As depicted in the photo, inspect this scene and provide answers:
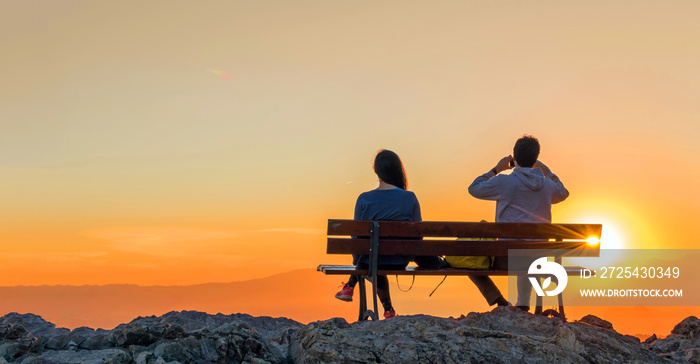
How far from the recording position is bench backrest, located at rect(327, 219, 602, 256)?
24.0 ft

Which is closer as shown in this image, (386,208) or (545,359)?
(545,359)

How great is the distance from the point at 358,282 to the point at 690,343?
3560 mm

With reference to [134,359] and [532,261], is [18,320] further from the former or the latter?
[532,261]

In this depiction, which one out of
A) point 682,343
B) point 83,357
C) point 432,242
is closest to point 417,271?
point 432,242

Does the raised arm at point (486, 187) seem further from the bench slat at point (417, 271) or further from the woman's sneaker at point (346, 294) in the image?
the woman's sneaker at point (346, 294)

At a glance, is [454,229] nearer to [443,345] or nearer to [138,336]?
[443,345]

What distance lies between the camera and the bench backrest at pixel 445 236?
730 cm

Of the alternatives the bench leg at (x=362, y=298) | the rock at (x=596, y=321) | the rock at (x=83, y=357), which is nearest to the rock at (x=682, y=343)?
the rock at (x=596, y=321)

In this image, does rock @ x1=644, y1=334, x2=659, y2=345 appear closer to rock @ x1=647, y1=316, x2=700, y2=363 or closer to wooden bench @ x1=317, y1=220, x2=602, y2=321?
rock @ x1=647, y1=316, x2=700, y2=363

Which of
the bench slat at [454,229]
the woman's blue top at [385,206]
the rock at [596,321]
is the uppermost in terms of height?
the woman's blue top at [385,206]

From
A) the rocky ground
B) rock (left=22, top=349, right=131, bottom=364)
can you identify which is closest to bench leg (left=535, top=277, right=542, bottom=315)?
the rocky ground

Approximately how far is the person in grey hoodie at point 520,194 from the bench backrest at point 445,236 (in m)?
0.25

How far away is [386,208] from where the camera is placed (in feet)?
25.1

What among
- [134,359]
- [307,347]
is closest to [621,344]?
[307,347]
